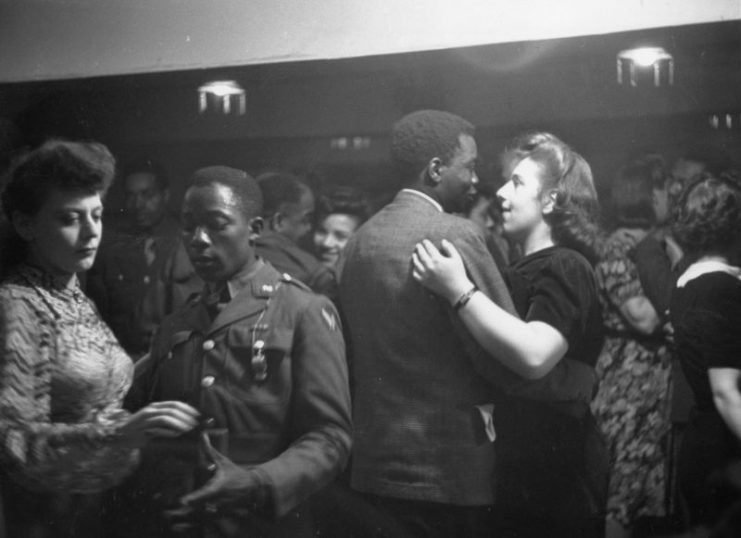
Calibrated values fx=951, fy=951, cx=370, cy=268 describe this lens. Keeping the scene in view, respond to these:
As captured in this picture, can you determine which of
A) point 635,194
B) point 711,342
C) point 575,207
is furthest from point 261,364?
point 711,342

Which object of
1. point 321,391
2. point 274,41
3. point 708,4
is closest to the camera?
point 708,4

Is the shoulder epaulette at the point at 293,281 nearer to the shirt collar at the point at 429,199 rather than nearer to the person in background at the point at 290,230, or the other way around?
the person in background at the point at 290,230

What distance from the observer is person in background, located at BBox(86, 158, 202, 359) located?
126 inches

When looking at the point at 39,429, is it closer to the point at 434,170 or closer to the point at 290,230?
the point at 290,230

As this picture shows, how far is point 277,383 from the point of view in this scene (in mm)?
3031

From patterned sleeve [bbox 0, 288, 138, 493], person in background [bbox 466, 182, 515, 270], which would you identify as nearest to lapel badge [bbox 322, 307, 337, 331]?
person in background [bbox 466, 182, 515, 270]

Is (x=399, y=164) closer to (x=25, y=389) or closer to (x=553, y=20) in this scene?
(x=553, y=20)

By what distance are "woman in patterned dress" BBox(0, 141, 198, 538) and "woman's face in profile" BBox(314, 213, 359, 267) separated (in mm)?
672

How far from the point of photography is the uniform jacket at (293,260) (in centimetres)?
306

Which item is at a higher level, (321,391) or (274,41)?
(274,41)

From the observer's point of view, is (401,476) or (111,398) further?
(111,398)

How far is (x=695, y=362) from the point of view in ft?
9.10

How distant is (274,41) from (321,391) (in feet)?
3.89

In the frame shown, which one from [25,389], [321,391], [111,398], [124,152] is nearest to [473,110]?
[321,391]
